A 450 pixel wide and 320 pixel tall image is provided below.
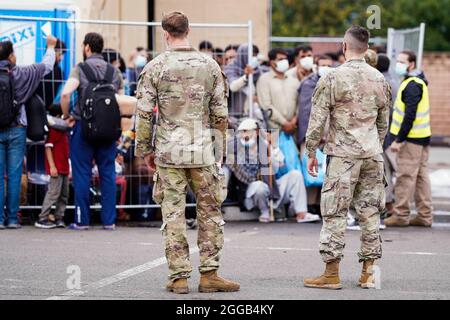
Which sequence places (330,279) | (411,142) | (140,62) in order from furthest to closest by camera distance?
(140,62), (411,142), (330,279)

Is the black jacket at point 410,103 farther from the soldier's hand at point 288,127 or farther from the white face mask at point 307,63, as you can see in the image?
the white face mask at point 307,63

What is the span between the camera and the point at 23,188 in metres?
12.4

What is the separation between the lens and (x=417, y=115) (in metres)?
12.4

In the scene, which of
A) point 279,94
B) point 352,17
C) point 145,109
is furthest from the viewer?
point 352,17

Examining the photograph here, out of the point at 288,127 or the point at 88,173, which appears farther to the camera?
the point at 288,127

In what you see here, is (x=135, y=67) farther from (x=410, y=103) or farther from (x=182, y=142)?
(x=182, y=142)

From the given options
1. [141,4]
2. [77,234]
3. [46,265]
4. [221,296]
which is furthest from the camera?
[141,4]

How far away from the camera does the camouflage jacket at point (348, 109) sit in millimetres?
8211

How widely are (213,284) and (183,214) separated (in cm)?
59

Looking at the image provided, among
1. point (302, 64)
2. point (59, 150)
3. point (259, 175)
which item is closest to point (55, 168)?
point (59, 150)

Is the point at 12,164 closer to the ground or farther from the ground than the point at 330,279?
farther from the ground
